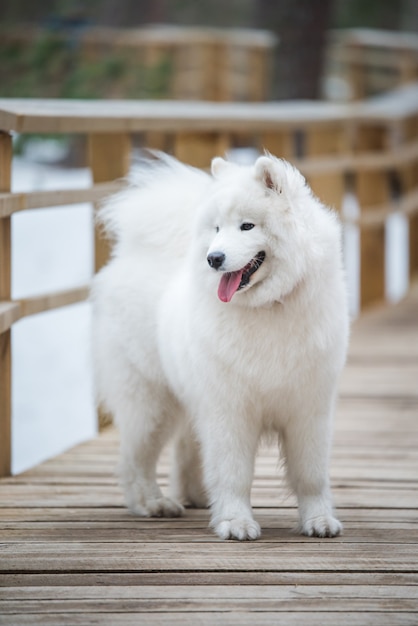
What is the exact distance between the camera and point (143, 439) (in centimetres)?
379

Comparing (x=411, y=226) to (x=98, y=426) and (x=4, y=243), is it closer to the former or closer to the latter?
(x=98, y=426)

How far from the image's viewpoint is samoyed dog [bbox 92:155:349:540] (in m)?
3.20

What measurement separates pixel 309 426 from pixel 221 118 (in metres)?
3.04

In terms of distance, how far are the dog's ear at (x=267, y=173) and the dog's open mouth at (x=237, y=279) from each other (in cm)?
20

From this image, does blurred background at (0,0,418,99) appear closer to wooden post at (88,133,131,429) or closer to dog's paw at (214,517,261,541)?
wooden post at (88,133,131,429)

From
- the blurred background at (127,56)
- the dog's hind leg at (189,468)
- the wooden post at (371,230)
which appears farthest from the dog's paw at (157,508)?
the blurred background at (127,56)

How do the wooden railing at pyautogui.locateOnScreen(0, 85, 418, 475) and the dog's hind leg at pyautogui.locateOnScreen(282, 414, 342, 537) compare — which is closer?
the dog's hind leg at pyautogui.locateOnScreen(282, 414, 342, 537)

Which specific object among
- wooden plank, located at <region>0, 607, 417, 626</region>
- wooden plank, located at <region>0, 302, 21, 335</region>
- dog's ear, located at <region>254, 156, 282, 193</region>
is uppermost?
dog's ear, located at <region>254, 156, 282, 193</region>

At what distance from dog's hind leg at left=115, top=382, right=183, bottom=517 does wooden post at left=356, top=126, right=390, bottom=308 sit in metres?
4.72

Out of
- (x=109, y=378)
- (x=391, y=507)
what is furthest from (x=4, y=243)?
(x=391, y=507)

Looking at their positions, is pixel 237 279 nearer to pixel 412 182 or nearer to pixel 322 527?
pixel 322 527

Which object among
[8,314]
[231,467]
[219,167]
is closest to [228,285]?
[219,167]

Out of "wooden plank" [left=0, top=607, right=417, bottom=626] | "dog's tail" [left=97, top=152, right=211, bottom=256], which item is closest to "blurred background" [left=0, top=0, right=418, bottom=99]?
"dog's tail" [left=97, top=152, right=211, bottom=256]

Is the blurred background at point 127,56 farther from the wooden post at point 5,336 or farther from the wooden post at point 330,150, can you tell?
the wooden post at point 5,336
